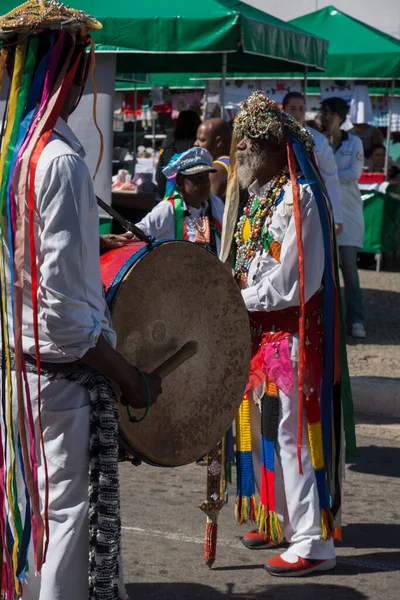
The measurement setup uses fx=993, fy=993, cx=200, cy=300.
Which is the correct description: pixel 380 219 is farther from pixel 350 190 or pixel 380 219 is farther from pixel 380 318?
pixel 350 190

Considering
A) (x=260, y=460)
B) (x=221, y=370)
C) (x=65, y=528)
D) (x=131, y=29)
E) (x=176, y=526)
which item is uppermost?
(x=131, y=29)

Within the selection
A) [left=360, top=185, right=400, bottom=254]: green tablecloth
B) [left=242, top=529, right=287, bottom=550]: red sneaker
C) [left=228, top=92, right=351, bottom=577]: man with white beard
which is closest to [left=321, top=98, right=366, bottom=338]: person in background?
[left=360, top=185, right=400, bottom=254]: green tablecloth

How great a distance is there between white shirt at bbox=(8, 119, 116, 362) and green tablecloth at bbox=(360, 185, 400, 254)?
10609mm

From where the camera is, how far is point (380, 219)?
42.2ft

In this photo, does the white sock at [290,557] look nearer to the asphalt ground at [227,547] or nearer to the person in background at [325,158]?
the asphalt ground at [227,547]

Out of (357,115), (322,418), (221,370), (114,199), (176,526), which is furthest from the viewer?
(357,115)

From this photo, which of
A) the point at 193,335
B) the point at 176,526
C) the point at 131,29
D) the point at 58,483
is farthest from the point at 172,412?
the point at 131,29

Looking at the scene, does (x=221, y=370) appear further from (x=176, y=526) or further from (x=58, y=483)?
(x=176, y=526)

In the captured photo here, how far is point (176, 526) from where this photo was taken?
186 inches

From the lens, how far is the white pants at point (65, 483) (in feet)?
8.92

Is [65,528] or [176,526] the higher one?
[65,528]

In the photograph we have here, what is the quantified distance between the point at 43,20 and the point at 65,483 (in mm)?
1255

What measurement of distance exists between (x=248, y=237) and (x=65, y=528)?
6.31ft

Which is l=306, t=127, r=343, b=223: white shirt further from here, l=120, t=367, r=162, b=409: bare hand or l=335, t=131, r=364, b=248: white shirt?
l=120, t=367, r=162, b=409: bare hand
